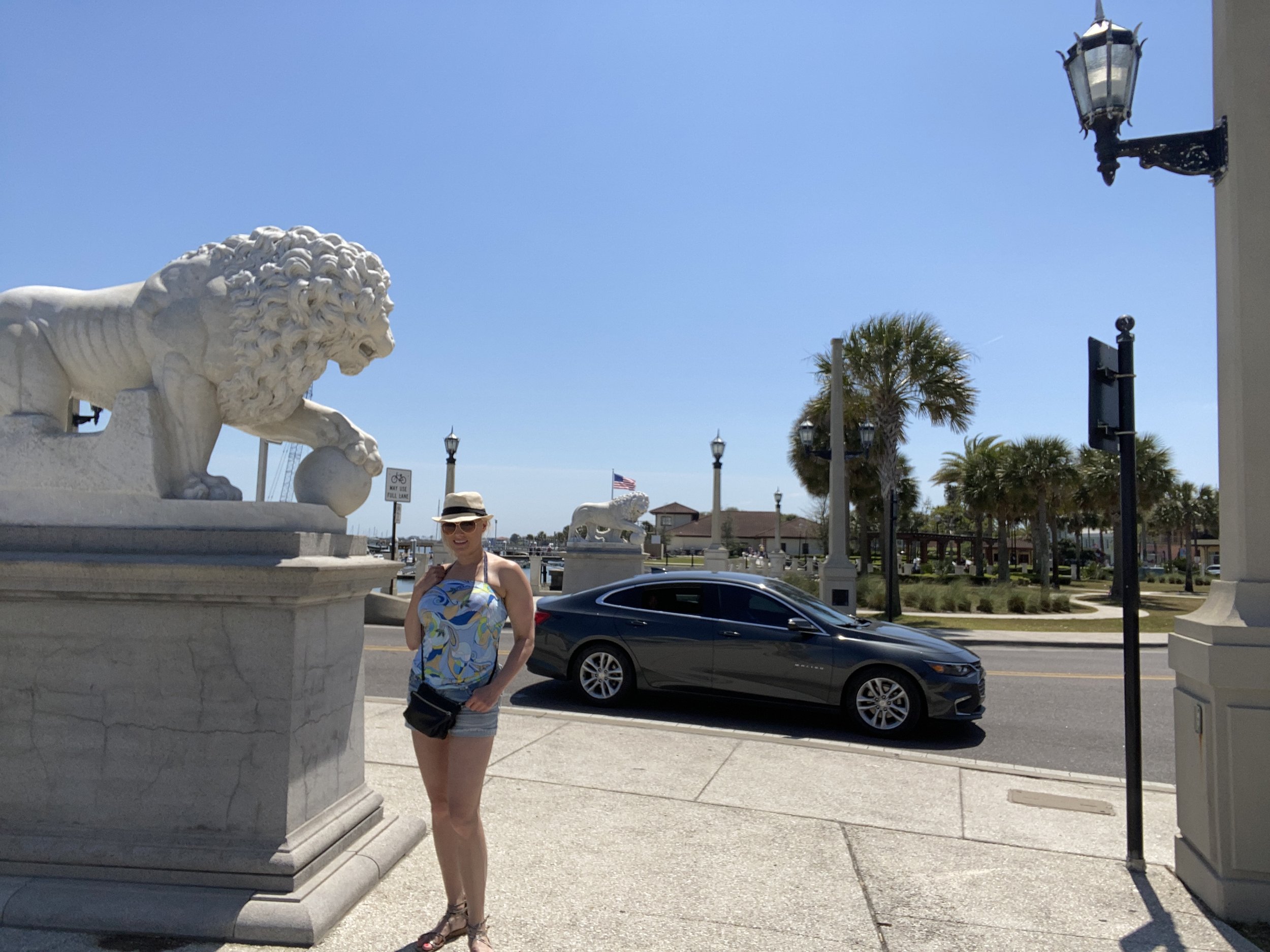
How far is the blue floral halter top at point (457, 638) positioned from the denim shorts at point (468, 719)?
A: 0.02 metres

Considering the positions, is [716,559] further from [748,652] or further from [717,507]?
[748,652]

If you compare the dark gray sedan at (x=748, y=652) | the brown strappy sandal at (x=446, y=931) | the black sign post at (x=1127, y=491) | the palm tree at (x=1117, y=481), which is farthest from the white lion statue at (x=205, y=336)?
the palm tree at (x=1117, y=481)

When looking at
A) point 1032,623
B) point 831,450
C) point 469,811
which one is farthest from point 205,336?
point 1032,623

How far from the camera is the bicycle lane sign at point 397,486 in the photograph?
2255 centimetres

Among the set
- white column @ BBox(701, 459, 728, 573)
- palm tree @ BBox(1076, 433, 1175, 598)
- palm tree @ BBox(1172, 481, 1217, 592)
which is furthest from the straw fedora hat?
palm tree @ BBox(1172, 481, 1217, 592)

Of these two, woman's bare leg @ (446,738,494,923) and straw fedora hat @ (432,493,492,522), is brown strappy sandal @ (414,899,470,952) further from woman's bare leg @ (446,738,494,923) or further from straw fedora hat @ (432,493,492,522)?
straw fedora hat @ (432,493,492,522)

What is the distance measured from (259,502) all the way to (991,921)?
3.58m

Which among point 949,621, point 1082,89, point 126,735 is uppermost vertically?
point 1082,89

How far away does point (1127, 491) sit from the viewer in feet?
15.0

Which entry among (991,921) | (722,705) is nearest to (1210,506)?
(722,705)

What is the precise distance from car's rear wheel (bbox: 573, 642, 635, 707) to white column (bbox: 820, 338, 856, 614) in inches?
384

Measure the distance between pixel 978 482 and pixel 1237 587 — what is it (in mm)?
42073

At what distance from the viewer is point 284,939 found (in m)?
3.14

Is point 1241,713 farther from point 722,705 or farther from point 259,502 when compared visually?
point 722,705
